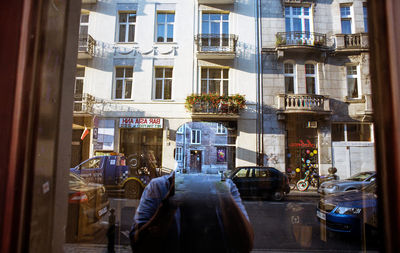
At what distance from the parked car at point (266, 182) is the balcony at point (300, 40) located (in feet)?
10.0

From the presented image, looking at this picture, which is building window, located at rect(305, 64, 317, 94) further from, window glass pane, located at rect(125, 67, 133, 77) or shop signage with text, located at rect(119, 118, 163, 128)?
window glass pane, located at rect(125, 67, 133, 77)

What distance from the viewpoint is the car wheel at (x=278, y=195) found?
14.7 ft

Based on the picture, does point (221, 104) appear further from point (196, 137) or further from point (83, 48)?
point (83, 48)

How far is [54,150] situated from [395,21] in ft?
3.82

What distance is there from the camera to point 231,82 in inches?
271

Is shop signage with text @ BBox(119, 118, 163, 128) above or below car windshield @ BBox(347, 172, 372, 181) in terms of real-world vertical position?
above

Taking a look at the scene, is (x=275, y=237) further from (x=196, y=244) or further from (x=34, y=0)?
(x=34, y=0)

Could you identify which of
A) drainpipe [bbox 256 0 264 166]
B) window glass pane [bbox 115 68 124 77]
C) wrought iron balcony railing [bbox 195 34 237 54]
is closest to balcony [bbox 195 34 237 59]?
wrought iron balcony railing [bbox 195 34 237 54]

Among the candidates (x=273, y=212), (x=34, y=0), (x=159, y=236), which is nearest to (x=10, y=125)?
(x=34, y=0)

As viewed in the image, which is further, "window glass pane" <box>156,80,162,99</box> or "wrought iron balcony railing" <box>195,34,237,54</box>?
"wrought iron balcony railing" <box>195,34,237,54</box>

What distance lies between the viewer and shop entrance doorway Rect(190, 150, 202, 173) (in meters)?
1.81

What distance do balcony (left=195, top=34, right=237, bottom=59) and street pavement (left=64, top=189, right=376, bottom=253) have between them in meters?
4.58

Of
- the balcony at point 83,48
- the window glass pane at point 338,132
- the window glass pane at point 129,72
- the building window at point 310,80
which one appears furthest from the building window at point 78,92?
the building window at point 310,80

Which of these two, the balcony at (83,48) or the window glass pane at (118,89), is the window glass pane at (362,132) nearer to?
the balcony at (83,48)
